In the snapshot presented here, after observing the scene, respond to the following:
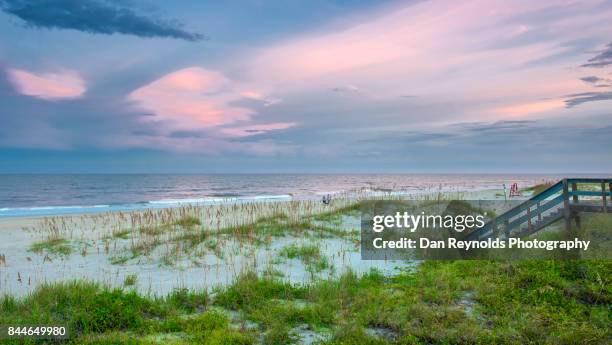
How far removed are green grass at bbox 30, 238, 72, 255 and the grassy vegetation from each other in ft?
20.5

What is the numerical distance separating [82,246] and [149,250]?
329 centimetres

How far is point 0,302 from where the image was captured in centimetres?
757

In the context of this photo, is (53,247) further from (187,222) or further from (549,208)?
(549,208)

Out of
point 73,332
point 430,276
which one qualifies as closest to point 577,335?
point 430,276

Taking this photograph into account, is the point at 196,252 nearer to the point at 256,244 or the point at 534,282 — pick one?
the point at 256,244

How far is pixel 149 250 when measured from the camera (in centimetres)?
1302

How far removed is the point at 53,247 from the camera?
46.5 feet

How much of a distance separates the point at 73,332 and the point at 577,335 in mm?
7861

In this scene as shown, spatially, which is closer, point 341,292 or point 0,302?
point 0,302

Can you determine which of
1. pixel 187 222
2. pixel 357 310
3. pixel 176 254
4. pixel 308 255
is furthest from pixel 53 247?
pixel 357 310

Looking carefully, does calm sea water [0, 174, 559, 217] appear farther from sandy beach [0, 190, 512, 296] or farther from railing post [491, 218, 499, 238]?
railing post [491, 218, 499, 238]

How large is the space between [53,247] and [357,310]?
477 inches

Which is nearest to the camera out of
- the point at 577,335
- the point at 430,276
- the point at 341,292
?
the point at 577,335

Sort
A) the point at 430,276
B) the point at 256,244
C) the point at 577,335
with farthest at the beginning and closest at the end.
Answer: the point at 256,244 → the point at 430,276 → the point at 577,335
